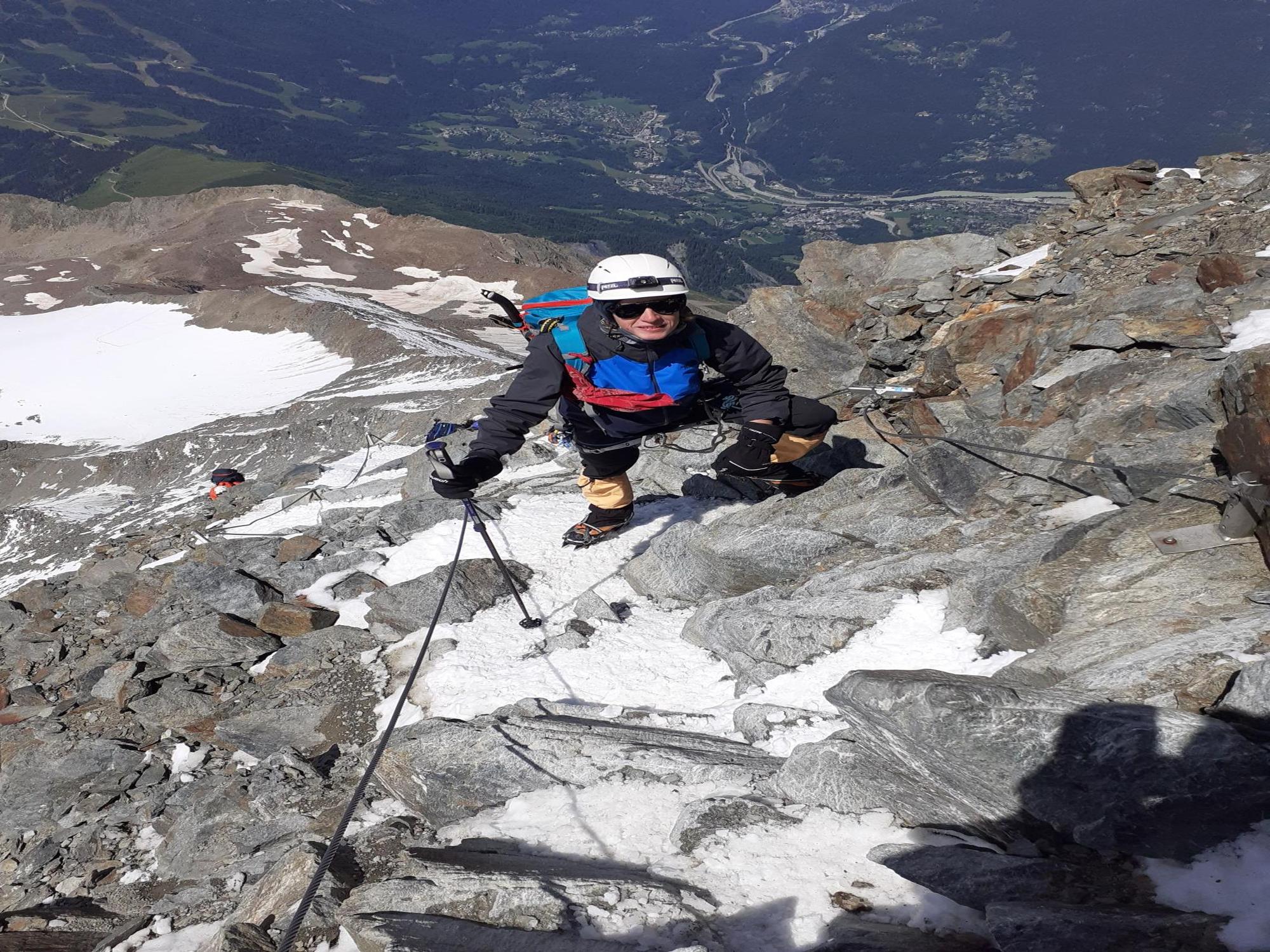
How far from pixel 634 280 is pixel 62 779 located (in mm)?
8498

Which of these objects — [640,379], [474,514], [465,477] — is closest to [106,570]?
[474,514]

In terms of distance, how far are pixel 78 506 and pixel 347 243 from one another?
2222 inches

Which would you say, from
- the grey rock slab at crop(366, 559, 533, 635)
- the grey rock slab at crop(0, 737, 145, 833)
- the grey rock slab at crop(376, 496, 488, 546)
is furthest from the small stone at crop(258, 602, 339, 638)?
the grey rock slab at crop(376, 496, 488, 546)

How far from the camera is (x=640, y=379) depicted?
26.7 ft

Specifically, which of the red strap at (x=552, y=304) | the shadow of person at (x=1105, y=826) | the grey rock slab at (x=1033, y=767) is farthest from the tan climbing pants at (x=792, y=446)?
the shadow of person at (x=1105, y=826)

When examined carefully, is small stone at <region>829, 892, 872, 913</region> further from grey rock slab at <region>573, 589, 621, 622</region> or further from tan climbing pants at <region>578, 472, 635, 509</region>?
tan climbing pants at <region>578, 472, 635, 509</region>

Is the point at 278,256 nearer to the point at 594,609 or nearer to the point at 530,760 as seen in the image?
the point at 594,609

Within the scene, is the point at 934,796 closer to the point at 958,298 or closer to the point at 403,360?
the point at 958,298

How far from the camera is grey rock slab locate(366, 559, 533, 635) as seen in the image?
9.45 metres

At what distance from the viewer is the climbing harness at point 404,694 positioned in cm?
Result: 412

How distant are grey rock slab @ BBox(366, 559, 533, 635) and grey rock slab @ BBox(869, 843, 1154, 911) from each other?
650cm

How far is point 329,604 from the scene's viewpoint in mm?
10445

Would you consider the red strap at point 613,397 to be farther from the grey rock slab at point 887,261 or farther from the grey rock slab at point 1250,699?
the grey rock slab at point 887,261

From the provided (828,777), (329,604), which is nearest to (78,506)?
(329,604)
